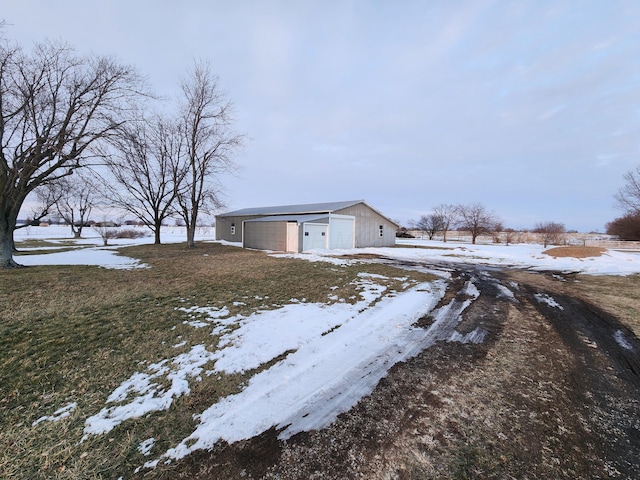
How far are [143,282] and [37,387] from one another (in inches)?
216

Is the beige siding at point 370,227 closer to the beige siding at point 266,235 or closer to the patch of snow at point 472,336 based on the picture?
the beige siding at point 266,235

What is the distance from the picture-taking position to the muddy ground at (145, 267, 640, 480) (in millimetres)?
1847

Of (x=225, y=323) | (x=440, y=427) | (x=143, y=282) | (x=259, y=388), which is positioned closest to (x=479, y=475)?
(x=440, y=427)

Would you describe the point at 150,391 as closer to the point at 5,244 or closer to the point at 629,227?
the point at 5,244

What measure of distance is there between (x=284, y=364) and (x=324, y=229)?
1616cm

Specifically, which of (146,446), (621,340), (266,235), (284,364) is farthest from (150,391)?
(266,235)

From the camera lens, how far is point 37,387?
2.80 metres

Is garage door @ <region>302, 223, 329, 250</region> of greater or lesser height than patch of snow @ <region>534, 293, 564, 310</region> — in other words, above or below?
above

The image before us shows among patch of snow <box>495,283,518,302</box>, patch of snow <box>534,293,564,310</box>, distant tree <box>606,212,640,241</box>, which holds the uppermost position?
distant tree <box>606,212,640,241</box>

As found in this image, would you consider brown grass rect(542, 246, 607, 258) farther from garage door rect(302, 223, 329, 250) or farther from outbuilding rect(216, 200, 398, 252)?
garage door rect(302, 223, 329, 250)

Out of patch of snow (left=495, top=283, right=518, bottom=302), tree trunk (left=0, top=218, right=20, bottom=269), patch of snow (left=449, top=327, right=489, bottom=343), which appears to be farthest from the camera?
tree trunk (left=0, top=218, right=20, bottom=269)

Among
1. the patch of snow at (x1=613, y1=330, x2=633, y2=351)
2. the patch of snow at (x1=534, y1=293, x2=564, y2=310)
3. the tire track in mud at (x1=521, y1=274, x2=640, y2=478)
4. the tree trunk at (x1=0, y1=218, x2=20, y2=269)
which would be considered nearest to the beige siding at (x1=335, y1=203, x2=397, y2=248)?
the patch of snow at (x1=534, y1=293, x2=564, y2=310)

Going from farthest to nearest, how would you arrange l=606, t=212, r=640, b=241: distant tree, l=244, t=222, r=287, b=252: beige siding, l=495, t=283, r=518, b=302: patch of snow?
l=606, t=212, r=640, b=241: distant tree
l=244, t=222, r=287, b=252: beige siding
l=495, t=283, r=518, b=302: patch of snow

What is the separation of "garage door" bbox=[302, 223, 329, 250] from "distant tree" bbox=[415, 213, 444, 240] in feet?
99.5
